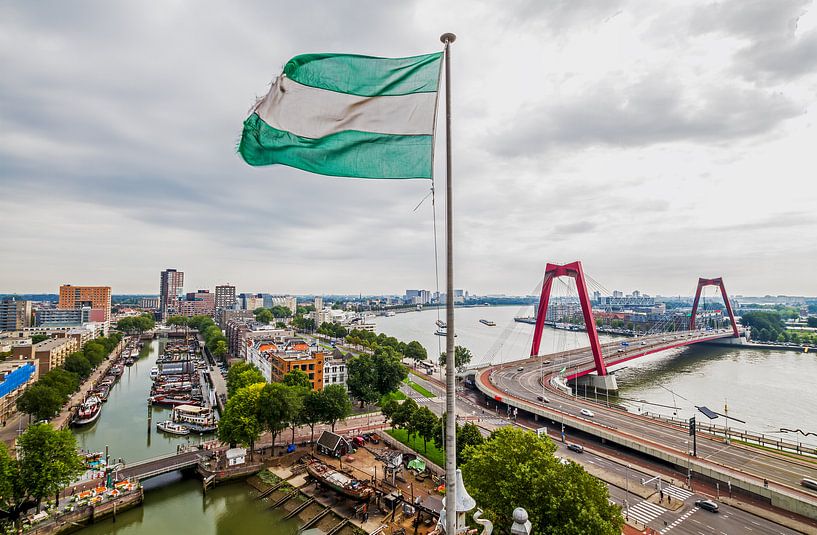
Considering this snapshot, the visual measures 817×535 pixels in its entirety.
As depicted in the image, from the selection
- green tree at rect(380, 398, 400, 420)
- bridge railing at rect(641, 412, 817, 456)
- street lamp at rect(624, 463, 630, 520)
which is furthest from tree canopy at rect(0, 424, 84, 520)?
bridge railing at rect(641, 412, 817, 456)

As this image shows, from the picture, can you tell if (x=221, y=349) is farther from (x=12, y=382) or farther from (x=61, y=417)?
(x=12, y=382)

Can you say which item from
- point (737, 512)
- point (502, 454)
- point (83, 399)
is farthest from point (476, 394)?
point (83, 399)

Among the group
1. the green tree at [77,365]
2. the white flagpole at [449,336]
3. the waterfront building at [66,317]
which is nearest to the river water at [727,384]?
the white flagpole at [449,336]

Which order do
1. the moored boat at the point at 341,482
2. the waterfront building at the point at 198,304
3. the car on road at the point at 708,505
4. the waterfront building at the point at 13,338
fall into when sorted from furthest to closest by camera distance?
1. the waterfront building at the point at 198,304
2. the waterfront building at the point at 13,338
3. the moored boat at the point at 341,482
4. the car on road at the point at 708,505

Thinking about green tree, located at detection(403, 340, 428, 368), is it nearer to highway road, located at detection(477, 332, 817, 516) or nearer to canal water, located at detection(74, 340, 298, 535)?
highway road, located at detection(477, 332, 817, 516)

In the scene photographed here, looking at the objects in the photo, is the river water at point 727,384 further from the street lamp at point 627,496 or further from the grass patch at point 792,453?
the street lamp at point 627,496

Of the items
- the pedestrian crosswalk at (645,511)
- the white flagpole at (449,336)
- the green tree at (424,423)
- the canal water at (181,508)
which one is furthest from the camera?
the green tree at (424,423)
